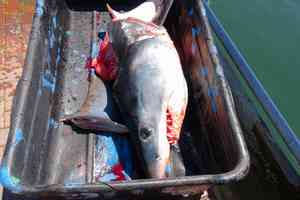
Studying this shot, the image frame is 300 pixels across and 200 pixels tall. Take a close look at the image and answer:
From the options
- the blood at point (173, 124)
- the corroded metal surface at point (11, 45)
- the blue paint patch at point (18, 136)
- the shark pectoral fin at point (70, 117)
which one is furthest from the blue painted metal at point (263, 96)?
the corroded metal surface at point (11, 45)

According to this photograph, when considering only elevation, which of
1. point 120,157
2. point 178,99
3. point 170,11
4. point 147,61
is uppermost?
point 170,11

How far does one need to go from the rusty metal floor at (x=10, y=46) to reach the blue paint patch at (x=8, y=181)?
1.47m

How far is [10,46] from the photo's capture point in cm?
477

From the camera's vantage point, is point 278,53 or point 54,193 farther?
point 278,53

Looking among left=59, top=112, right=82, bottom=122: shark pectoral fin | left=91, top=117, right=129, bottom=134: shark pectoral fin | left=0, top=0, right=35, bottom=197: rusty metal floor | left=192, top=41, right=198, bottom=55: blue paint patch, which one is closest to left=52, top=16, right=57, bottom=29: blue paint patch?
left=0, top=0, right=35, bottom=197: rusty metal floor

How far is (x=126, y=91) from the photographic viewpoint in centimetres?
339

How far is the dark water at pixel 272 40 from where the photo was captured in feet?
15.8

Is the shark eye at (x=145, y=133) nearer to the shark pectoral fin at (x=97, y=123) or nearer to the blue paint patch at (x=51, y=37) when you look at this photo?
the shark pectoral fin at (x=97, y=123)

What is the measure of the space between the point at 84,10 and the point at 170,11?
1076mm

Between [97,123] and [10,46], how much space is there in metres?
2.02

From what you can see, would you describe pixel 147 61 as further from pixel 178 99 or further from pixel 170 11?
pixel 170 11

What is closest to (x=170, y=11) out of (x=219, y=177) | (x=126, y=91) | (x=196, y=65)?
(x=196, y=65)

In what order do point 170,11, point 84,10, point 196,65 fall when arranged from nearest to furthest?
point 196,65 < point 170,11 < point 84,10

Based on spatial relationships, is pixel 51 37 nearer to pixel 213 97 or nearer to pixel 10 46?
pixel 10 46
